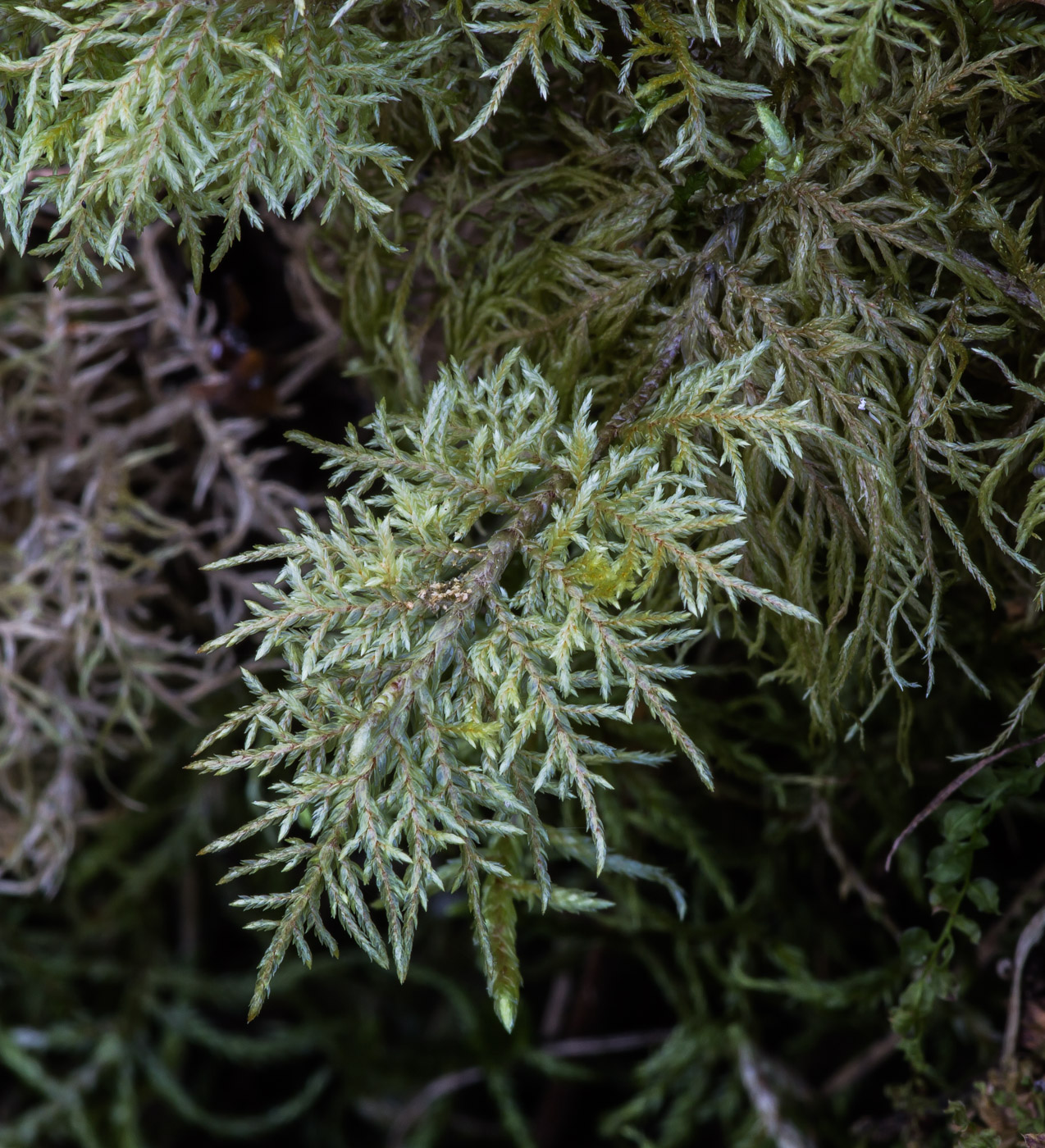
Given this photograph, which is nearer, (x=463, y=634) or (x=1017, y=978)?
(x=463, y=634)

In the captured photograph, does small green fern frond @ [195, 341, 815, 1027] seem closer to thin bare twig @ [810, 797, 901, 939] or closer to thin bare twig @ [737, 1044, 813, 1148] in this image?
thin bare twig @ [810, 797, 901, 939]

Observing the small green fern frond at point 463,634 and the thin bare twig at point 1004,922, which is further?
the thin bare twig at point 1004,922

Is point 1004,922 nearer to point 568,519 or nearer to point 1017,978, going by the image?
point 1017,978

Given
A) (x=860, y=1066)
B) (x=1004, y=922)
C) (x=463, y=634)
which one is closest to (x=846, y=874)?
(x=1004, y=922)

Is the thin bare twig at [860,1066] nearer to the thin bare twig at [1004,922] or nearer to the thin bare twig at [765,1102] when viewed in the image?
the thin bare twig at [765,1102]

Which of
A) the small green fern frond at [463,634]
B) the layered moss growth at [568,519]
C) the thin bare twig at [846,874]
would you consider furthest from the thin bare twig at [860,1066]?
the small green fern frond at [463,634]

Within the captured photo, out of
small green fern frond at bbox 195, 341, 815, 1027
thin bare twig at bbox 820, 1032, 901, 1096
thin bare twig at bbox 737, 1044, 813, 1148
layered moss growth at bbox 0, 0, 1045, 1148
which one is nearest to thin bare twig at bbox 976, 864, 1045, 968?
layered moss growth at bbox 0, 0, 1045, 1148

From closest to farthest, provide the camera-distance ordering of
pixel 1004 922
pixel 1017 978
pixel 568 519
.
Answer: pixel 568 519
pixel 1017 978
pixel 1004 922

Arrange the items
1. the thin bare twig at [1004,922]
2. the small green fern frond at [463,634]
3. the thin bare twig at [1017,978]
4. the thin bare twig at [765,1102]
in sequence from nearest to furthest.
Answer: the small green fern frond at [463,634] < the thin bare twig at [1017,978] < the thin bare twig at [1004,922] < the thin bare twig at [765,1102]

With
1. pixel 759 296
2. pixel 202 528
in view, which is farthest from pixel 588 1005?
pixel 759 296
